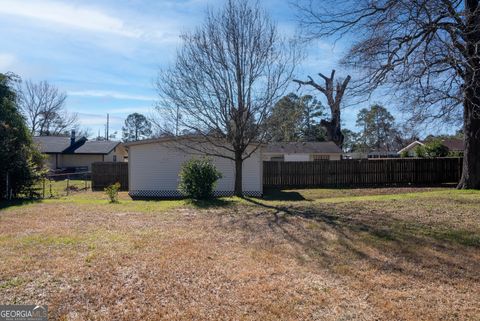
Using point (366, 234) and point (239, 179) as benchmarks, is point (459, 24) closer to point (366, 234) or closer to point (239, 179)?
point (366, 234)

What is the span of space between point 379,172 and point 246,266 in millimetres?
17733

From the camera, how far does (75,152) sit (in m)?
34.7

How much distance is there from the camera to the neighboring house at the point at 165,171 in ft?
54.8

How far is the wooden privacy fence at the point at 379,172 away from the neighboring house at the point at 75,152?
21087 millimetres

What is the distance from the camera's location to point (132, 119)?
74938mm

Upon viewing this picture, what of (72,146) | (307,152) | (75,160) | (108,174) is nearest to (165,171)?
(108,174)

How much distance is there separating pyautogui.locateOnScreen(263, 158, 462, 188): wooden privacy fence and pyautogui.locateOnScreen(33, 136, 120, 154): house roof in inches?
837

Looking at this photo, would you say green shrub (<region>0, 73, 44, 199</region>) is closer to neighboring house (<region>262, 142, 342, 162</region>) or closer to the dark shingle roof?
the dark shingle roof

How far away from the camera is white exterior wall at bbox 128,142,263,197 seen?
16.8 meters

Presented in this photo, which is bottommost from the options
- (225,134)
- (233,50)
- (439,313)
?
(439,313)

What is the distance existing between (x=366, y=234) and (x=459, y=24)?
192 inches

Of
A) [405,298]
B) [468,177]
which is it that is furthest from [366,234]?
[468,177]

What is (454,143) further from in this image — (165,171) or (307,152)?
(165,171)

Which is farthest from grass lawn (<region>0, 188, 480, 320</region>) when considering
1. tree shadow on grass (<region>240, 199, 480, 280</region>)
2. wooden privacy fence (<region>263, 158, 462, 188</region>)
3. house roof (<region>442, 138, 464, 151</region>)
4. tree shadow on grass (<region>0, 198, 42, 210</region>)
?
house roof (<region>442, 138, 464, 151</region>)
